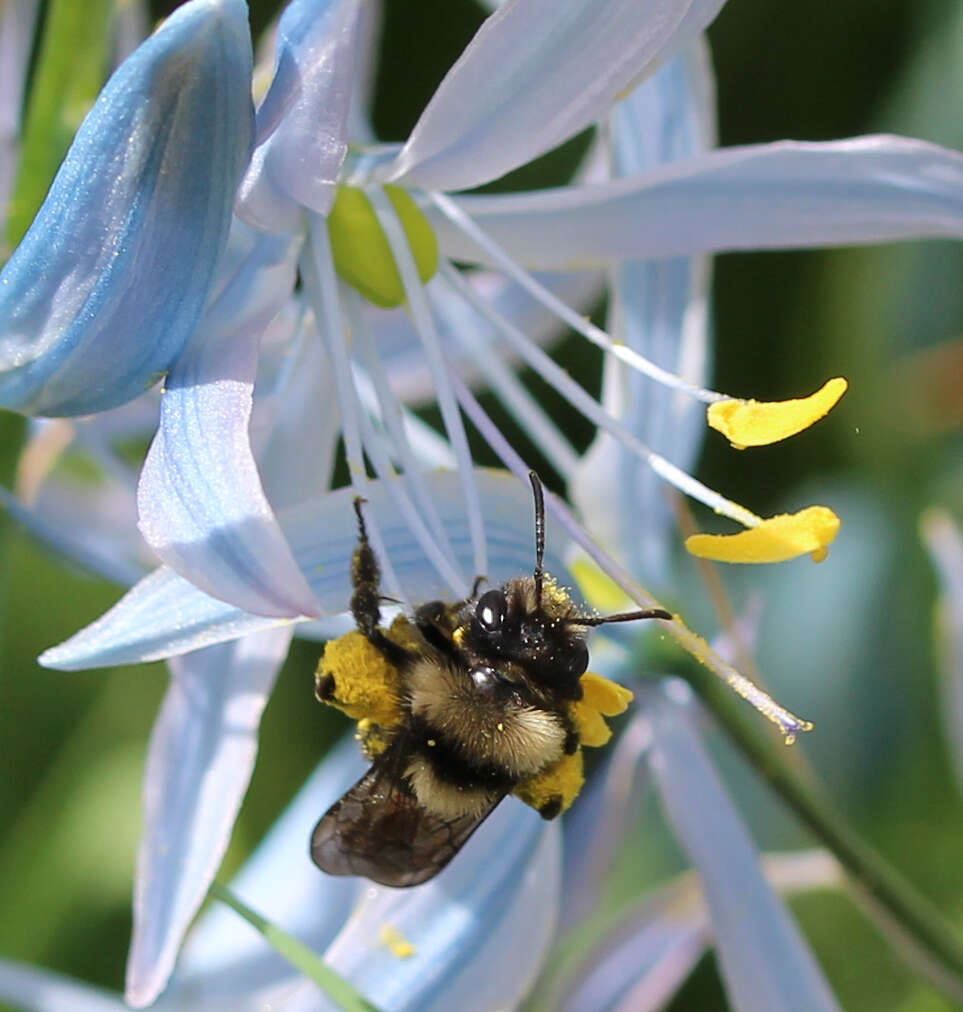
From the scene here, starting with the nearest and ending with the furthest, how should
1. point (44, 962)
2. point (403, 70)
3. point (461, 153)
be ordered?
point (461, 153), point (44, 962), point (403, 70)

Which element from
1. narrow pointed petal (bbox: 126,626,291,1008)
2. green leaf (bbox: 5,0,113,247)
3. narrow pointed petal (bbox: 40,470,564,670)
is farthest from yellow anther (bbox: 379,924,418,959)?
green leaf (bbox: 5,0,113,247)

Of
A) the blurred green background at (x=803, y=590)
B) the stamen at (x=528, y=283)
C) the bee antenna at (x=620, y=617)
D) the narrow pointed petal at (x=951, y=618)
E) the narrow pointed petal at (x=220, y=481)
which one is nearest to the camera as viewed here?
the narrow pointed petal at (x=220, y=481)

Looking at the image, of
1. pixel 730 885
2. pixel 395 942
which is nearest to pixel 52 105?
pixel 395 942

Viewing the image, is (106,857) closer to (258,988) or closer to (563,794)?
(258,988)

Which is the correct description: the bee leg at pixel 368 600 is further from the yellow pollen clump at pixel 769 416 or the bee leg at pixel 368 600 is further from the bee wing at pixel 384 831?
the yellow pollen clump at pixel 769 416

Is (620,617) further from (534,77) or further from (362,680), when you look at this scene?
(534,77)

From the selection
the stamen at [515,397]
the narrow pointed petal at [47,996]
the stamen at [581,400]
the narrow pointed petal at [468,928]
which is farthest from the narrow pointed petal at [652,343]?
the narrow pointed petal at [47,996]

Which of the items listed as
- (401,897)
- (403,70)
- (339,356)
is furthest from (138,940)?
(403,70)
